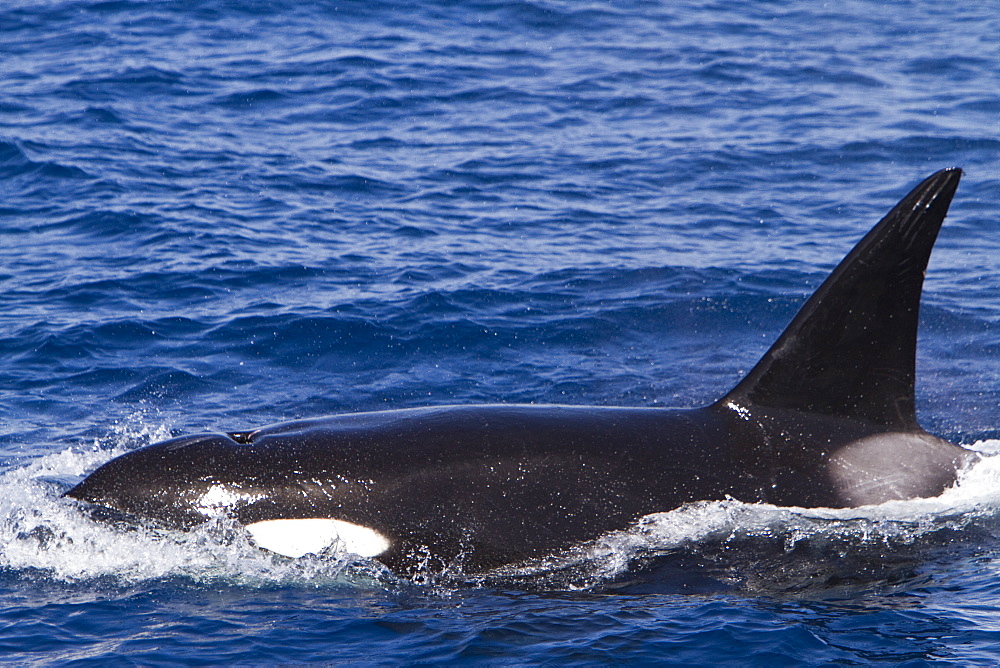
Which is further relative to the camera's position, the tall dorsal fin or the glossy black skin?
the glossy black skin

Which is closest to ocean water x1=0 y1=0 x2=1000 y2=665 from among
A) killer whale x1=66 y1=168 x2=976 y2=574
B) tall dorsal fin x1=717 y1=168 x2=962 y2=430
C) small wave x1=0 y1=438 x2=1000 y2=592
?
small wave x1=0 y1=438 x2=1000 y2=592

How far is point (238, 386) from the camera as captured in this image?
1298 centimetres

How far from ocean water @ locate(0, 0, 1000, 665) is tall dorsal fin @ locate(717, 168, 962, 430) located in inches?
31.8

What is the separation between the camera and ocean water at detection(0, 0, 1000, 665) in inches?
306

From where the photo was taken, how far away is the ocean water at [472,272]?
777cm

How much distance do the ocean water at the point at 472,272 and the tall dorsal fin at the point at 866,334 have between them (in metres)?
0.81

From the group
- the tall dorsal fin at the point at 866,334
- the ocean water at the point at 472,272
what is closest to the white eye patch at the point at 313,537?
the ocean water at the point at 472,272

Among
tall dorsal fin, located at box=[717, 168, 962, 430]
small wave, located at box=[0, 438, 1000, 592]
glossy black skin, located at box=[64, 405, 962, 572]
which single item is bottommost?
small wave, located at box=[0, 438, 1000, 592]

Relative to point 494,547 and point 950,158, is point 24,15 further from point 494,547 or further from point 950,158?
point 494,547

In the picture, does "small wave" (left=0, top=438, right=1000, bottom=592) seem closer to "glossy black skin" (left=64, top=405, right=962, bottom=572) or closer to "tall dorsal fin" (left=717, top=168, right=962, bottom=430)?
"glossy black skin" (left=64, top=405, right=962, bottom=572)

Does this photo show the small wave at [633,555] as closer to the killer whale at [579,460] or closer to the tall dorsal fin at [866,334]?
the killer whale at [579,460]

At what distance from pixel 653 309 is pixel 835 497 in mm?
6650

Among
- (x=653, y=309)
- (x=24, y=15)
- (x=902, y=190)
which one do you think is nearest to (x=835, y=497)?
(x=653, y=309)

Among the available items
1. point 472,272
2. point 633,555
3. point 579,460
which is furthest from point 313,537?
point 472,272
